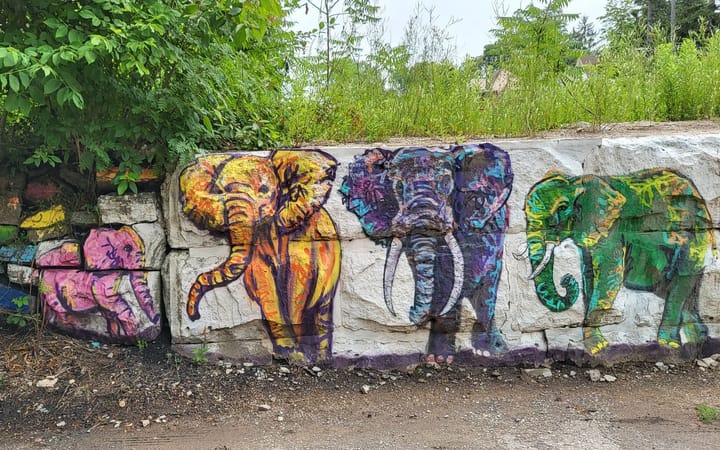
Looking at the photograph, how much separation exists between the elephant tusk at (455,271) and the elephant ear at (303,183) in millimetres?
922

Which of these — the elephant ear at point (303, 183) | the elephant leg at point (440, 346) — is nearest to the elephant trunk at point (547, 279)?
the elephant leg at point (440, 346)

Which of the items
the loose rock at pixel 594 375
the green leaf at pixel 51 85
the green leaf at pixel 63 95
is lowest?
the loose rock at pixel 594 375

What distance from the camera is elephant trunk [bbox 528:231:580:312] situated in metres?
3.57

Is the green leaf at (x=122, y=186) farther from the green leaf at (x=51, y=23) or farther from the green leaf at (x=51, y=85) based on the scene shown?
the green leaf at (x=51, y=23)

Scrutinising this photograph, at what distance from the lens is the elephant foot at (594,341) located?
362 cm

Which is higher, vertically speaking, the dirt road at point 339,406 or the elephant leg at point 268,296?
the elephant leg at point 268,296

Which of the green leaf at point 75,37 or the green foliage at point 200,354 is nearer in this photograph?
the green leaf at point 75,37

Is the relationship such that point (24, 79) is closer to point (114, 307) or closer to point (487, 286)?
point (114, 307)

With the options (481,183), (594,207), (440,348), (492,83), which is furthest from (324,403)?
(492,83)

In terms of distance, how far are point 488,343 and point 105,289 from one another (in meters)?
2.70

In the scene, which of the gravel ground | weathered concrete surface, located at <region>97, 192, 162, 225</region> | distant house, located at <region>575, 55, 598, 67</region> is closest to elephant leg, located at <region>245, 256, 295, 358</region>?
the gravel ground

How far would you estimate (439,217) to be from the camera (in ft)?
11.5

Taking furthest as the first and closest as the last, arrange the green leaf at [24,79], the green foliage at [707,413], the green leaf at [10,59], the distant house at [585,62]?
the distant house at [585,62] < the green foliage at [707,413] < the green leaf at [24,79] < the green leaf at [10,59]

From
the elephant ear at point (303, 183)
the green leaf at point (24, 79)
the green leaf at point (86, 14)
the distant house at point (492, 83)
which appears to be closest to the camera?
the green leaf at point (24, 79)
